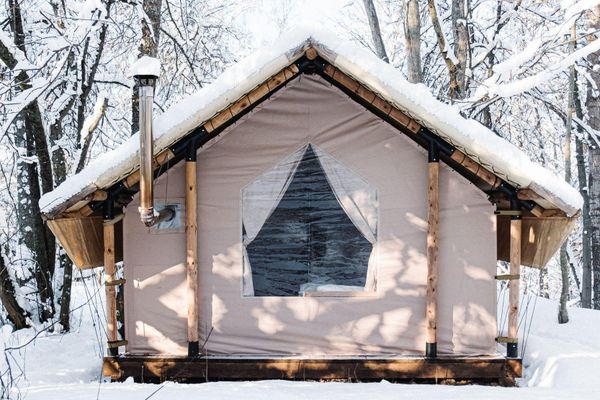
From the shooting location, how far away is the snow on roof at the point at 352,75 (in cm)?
476

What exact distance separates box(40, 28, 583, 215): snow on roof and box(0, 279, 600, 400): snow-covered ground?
1520 mm

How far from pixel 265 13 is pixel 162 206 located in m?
9.20

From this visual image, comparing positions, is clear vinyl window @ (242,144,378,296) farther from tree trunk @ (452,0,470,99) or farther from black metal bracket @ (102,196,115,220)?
tree trunk @ (452,0,470,99)

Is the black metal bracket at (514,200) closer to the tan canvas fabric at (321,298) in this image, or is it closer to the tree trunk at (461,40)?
the tan canvas fabric at (321,298)

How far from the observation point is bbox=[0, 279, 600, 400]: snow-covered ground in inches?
171

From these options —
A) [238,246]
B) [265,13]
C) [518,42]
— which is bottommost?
[238,246]

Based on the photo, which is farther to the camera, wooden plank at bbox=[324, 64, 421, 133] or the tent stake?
the tent stake

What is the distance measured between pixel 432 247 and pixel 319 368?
1.57 metres

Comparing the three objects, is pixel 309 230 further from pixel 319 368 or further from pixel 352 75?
pixel 352 75

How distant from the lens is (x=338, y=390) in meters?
4.70

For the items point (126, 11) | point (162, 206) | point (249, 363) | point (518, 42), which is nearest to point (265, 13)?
point (126, 11)

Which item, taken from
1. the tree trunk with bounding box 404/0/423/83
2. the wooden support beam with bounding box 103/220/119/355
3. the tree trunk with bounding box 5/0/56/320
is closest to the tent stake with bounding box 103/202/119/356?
the wooden support beam with bounding box 103/220/119/355

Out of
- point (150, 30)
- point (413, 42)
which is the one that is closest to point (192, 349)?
point (150, 30)

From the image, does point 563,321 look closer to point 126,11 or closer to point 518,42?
point 518,42
